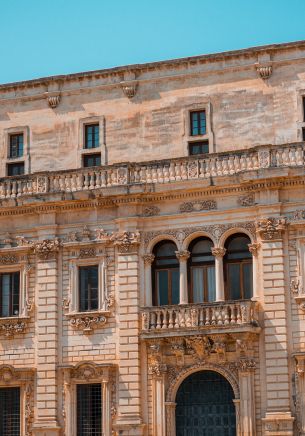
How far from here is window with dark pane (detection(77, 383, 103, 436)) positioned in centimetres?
3481

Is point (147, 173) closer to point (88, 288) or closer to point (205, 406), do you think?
point (88, 288)

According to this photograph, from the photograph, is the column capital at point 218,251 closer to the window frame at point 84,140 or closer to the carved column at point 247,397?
the carved column at point 247,397

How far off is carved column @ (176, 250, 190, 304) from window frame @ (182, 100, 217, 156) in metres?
4.12

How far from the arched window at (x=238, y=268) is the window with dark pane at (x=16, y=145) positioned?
971 centimetres

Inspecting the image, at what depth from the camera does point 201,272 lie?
35.2 m

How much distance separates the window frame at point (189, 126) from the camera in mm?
36938

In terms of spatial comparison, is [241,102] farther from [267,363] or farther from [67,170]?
[267,363]

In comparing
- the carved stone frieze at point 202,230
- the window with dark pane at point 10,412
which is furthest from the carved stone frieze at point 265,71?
the window with dark pane at point 10,412

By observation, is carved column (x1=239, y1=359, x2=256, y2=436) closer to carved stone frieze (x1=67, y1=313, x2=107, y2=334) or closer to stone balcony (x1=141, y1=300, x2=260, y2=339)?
stone balcony (x1=141, y1=300, x2=260, y2=339)

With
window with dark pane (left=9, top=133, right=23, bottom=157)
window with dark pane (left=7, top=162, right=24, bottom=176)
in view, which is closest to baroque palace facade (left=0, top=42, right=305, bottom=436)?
window with dark pane (left=7, top=162, right=24, bottom=176)

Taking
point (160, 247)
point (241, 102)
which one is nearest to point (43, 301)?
point (160, 247)

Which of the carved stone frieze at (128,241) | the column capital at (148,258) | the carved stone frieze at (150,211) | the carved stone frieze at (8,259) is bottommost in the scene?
the column capital at (148,258)

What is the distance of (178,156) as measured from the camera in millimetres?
37062

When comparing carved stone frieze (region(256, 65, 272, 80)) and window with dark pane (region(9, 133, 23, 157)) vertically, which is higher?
carved stone frieze (region(256, 65, 272, 80))
